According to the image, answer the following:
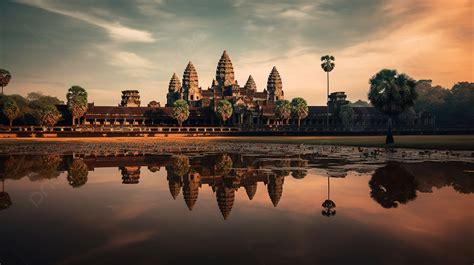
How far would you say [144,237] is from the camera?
798 centimetres

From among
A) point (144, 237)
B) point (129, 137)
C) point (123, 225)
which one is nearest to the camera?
point (144, 237)

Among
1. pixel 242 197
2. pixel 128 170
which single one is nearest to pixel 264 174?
pixel 242 197

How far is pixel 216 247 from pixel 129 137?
186 ft

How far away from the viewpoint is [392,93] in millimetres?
45438

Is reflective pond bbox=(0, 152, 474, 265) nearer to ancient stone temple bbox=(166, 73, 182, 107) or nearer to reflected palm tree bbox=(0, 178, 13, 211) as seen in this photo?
reflected palm tree bbox=(0, 178, 13, 211)

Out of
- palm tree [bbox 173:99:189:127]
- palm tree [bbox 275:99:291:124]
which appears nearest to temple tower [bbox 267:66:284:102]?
palm tree [bbox 275:99:291:124]

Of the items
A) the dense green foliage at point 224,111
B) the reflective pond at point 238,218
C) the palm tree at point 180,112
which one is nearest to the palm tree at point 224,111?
the dense green foliage at point 224,111

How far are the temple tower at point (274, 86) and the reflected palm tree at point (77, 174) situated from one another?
121 m

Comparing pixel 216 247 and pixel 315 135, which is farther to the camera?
pixel 315 135

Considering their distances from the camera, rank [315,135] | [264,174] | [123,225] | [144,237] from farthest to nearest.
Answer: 1. [315,135]
2. [264,174]
3. [123,225]
4. [144,237]

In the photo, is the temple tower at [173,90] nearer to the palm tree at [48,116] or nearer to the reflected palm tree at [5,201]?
the palm tree at [48,116]

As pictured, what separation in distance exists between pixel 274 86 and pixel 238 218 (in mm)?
133348

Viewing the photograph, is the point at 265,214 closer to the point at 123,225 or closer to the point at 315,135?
the point at 123,225

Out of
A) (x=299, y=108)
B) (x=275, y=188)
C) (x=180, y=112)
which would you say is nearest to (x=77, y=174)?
(x=275, y=188)
